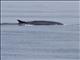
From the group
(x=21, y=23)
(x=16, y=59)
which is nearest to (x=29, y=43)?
(x=16, y=59)

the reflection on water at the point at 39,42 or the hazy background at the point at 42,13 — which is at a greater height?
the hazy background at the point at 42,13

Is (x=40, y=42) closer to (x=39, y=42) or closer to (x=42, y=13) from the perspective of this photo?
(x=39, y=42)

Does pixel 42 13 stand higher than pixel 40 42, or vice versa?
pixel 42 13

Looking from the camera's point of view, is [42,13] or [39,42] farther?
[42,13]

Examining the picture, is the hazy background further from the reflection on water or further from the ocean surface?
the reflection on water

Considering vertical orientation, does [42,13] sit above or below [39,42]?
above

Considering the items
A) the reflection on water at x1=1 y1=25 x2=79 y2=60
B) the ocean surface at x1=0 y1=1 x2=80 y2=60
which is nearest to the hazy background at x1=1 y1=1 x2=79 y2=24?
the ocean surface at x1=0 y1=1 x2=80 y2=60

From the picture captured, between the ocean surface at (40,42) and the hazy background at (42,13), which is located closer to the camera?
the ocean surface at (40,42)

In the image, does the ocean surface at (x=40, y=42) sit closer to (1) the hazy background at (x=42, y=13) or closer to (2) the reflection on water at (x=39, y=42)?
(2) the reflection on water at (x=39, y=42)

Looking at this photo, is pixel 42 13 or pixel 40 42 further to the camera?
pixel 42 13

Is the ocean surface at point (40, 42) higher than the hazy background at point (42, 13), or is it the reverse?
the hazy background at point (42, 13)

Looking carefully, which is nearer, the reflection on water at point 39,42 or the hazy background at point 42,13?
the reflection on water at point 39,42

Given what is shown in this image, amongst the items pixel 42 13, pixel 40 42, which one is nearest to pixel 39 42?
pixel 40 42

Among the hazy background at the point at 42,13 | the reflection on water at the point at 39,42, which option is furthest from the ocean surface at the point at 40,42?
the hazy background at the point at 42,13
